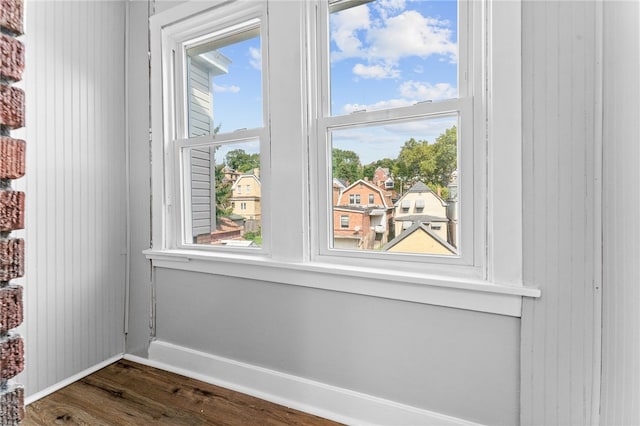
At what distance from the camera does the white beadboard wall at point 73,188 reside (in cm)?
179

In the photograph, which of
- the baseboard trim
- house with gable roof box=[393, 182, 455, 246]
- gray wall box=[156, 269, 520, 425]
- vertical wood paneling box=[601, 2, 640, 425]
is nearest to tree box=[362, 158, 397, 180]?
house with gable roof box=[393, 182, 455, 246]

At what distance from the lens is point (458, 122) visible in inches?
56.4

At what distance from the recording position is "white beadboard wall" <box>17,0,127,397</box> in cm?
179

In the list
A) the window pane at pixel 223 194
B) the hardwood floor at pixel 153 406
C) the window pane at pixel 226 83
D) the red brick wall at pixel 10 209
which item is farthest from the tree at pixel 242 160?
the red brick wall at pixel 10 209

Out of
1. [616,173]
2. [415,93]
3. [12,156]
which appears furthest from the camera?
[415,93]

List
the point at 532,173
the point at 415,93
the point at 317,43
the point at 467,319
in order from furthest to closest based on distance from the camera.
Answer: the point at 317,43 → the point at 415,93 → the point at 467,319 → the point at 532,173

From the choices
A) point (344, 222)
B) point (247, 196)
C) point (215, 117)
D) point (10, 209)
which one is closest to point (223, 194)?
point (247, 196)

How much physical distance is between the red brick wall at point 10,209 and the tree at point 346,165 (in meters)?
1.27

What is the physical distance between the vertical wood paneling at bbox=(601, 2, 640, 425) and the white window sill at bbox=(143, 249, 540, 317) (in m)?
0.24

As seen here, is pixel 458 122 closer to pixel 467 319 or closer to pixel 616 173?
pixel 616 173

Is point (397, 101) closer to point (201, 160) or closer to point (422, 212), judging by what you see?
point (422, 212)

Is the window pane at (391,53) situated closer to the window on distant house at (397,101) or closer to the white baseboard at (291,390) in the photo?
the window on distant house at (397,101)

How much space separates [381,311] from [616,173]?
1.00m

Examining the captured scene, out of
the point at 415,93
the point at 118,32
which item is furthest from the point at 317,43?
the point at 118,32
